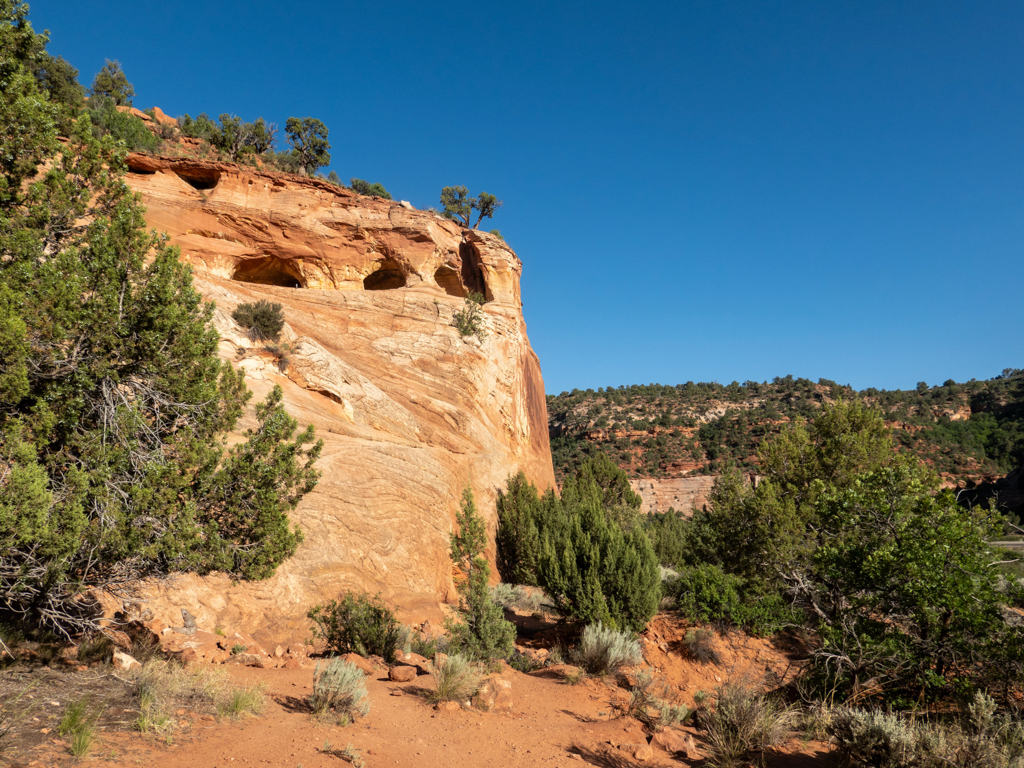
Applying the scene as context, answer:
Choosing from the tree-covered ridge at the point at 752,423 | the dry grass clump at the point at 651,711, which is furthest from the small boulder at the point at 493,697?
the tree-covered ridge at the point at 752,423

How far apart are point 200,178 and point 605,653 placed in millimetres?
24717

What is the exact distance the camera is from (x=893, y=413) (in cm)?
5650

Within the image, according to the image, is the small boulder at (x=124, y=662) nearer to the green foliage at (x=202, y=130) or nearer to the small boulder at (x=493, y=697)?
the small boulder at (x=493, y=697)

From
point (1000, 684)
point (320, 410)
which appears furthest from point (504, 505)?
point (1000, 684)

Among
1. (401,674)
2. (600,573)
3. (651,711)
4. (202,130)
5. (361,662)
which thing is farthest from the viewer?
(202,130)

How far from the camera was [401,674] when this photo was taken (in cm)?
827

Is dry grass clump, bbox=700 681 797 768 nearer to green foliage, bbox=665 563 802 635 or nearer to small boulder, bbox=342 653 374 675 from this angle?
small boulder, bbox=342 653 374 675

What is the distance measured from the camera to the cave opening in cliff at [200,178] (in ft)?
72.7

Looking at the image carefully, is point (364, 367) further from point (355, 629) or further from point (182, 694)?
point (182, 694)

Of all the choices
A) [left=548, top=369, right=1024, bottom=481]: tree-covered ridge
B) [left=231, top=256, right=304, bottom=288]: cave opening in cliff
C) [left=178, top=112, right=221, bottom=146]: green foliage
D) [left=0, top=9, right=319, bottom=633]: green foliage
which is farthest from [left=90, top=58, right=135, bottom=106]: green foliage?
[left=548, top=369, right=1024, bottom=481]: tree-covered ridge

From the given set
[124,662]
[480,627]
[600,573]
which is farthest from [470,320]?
[124,662]

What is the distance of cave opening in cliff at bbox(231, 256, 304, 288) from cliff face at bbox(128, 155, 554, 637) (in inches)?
3.0

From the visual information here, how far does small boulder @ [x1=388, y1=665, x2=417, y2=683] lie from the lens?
8227 millimetres

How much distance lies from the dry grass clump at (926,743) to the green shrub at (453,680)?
4.64 meters
